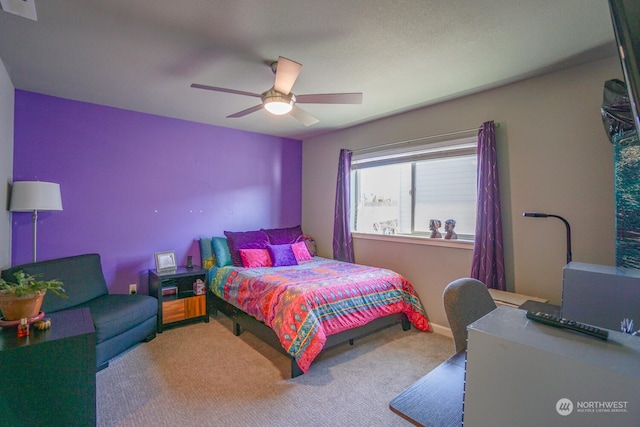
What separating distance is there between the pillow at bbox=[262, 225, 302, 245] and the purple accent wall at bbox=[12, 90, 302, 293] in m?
0.37

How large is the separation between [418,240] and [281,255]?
1.67m

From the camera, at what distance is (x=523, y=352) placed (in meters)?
0.62

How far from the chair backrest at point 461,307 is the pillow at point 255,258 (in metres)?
2.57

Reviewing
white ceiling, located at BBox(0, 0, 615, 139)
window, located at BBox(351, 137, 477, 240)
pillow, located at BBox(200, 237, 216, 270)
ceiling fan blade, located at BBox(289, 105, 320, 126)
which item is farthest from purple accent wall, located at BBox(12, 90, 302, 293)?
ceiling fan blade, located at BBox(289, 105, 320, 126)

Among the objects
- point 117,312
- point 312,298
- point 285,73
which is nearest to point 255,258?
point 312,298

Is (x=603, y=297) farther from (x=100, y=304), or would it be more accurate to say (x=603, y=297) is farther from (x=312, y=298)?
(x=100, y=304)

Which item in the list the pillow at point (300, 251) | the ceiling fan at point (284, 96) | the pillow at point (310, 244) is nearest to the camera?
the ceiling fan at point (284, 96)

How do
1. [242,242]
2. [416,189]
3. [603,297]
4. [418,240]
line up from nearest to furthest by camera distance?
[603,297] → [418,240] → [416,189] → [242,242]

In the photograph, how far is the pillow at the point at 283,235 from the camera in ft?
13.8

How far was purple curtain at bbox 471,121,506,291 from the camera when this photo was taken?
107 inches

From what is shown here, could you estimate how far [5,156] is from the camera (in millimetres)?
2588

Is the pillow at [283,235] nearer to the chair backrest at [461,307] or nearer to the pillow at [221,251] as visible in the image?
the pillow at [221,251]

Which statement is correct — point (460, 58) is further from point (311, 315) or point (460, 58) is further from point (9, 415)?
point (9, 415)

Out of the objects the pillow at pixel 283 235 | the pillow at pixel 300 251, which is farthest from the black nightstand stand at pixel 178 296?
the pillow at pixel 300 251
